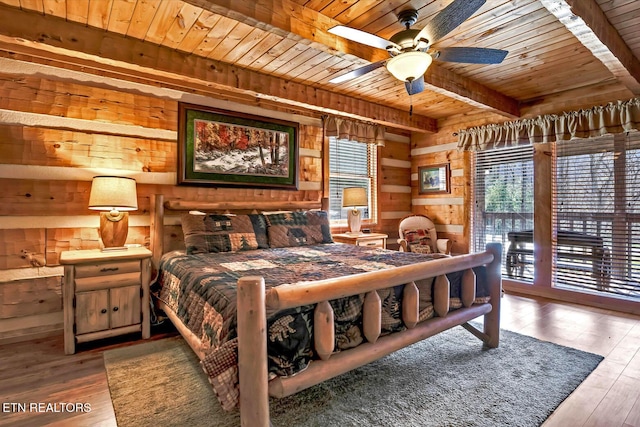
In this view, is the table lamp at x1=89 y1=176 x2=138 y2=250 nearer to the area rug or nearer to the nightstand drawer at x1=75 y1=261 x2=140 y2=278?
the nightstand drawer at x1=75 y1=261 x2=140 y2=278

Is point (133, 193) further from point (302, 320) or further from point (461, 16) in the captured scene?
point (461, 16)

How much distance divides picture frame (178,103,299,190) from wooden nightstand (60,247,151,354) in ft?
3.27

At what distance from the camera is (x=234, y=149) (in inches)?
138

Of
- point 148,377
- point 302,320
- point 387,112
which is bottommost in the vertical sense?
point 148,377

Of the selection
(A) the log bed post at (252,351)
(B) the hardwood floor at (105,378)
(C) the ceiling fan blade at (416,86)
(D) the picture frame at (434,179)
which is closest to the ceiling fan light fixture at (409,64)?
(C) the ceiling fan blade at (416,86)

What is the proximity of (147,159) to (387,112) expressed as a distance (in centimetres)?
288

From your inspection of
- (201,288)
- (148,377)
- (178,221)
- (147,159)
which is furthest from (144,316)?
(147,159)

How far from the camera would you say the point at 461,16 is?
176 cm

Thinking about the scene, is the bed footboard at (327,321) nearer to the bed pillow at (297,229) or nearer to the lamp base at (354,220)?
the bed pillow at (297,229)

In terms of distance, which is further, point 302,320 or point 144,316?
point 144,316

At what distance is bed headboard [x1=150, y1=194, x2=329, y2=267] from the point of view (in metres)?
3.02

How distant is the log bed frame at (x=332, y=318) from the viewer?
1285 mm

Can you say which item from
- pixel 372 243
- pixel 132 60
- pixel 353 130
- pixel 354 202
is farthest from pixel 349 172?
pixel 132 60

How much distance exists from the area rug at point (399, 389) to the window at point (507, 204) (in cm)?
185
